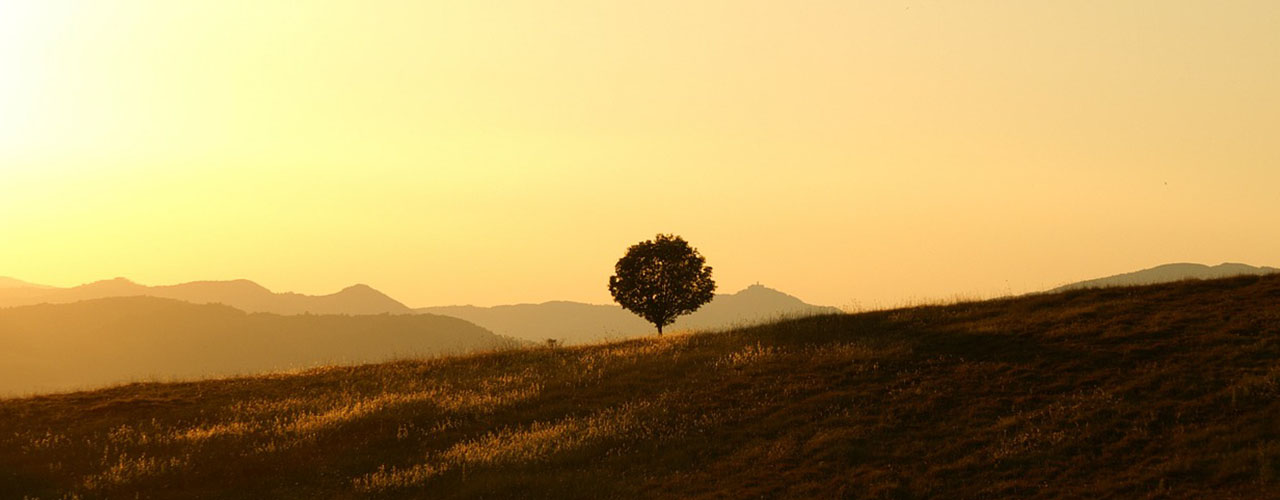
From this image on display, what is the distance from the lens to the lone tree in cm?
5344

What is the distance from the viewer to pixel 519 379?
33.4m

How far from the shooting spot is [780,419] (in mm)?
24453

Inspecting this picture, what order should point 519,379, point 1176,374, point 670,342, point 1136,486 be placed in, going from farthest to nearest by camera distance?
point 670,342 → point 519,379 → point 1176,374 → point 1136,486

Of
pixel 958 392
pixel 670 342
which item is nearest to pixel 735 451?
pixel 958 392

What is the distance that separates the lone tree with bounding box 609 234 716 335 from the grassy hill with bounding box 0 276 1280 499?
17063 mm

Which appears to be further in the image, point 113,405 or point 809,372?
point 113,405

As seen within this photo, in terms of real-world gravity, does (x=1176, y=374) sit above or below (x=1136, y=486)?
above

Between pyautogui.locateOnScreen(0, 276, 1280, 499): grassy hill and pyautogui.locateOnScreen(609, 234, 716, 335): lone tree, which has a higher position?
pyautogui.locateOnScreen(609, 234, 716, 335): lone tree

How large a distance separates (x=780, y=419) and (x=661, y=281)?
2924 cm

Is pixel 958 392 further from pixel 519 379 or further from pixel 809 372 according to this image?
pixel 519 379

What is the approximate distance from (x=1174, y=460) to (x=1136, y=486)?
1.47m

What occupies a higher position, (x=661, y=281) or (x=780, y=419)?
(x=661, y=281)

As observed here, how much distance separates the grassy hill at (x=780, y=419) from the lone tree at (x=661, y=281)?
17.1 metres

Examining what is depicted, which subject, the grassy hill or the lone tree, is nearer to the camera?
the grassy hill
